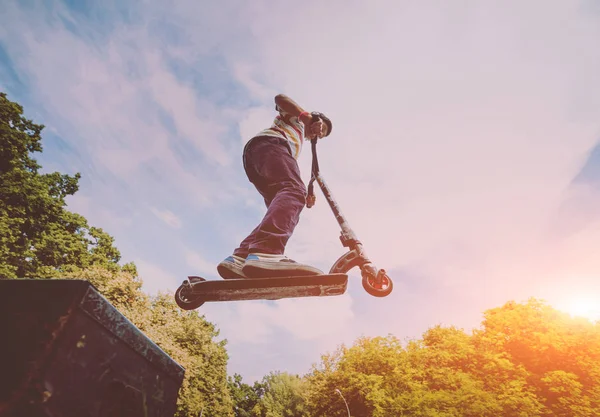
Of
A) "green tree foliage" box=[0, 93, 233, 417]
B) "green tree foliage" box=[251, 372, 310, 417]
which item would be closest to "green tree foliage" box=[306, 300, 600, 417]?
"green tree foliage" box=[0, 93, 233, 417]

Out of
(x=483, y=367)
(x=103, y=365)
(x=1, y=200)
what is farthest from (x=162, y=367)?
(x=483, y=367)

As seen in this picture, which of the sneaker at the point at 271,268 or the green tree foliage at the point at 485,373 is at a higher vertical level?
the green tree foliage at the point at 485,373

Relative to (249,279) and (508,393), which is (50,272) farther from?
(508,393)

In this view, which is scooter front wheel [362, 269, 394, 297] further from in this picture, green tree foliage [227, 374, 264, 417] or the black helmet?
green tree foliage [227, 374, 264, 417]

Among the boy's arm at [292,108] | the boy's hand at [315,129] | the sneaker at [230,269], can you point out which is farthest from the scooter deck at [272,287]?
the boy's arm at [292,108]

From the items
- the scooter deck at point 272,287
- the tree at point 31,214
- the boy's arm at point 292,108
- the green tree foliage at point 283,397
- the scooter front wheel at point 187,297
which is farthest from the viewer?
the green tree foliage at point 283,397

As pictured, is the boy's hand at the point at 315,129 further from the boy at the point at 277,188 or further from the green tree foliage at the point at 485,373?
the green tree foliage at the point at 485,373

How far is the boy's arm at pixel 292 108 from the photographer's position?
378cm

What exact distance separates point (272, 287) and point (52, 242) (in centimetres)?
2825

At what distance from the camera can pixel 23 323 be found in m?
0.93

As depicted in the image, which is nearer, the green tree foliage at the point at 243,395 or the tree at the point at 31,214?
the tree at the point at 31,214

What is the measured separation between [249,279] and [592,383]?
110ft

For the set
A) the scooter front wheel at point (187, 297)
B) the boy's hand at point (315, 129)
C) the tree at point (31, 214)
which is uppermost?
the tree at point (31, 214)

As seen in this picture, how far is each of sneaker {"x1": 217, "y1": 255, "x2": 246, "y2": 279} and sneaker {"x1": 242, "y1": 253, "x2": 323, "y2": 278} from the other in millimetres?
252
